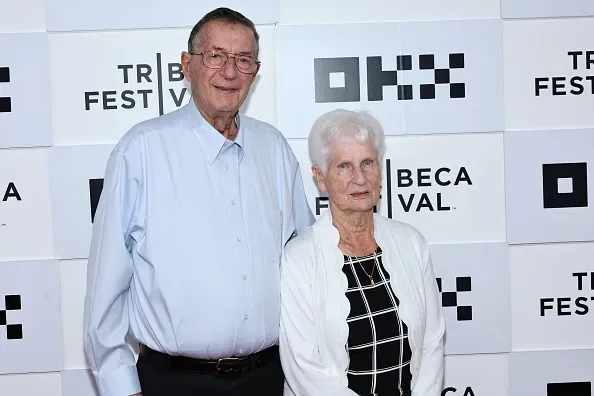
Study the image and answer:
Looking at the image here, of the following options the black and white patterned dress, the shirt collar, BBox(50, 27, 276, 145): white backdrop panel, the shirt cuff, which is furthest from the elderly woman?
BBox(50, 27, 276, 145): white backdrop panel

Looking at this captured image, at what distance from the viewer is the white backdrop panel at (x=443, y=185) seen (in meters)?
2.18

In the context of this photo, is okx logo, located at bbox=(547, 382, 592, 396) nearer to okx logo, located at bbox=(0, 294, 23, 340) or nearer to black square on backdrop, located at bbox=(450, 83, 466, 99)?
black square on backdrop, located at bbox=(450, 83, 466, 99)

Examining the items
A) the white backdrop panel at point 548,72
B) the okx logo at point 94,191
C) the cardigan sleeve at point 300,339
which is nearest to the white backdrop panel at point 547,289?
the white backdrop panel at point 548,72

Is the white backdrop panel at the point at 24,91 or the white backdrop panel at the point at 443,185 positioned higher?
the white backdrop panel at the point at 24,91

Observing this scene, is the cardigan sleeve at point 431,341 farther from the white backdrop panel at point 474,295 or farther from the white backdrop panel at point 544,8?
the white backdrop panel at point 544,8

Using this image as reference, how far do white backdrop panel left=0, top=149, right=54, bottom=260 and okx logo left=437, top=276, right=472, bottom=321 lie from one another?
1.24 metres

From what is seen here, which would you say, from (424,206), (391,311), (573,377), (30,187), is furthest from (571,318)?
(30,187)

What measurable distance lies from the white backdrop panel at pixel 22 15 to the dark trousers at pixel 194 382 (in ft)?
3.56

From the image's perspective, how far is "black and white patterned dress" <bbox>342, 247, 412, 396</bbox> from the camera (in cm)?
161

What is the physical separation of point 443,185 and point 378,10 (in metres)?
0.58

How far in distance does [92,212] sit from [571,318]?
5.07 feet

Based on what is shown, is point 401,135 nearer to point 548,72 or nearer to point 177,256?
point 548,72

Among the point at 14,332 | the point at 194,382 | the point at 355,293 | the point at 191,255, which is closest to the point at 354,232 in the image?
the point at 355,293

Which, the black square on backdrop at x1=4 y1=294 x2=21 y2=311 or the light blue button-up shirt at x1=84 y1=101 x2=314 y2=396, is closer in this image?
the light blue button-up shirt at x1=84 y1=101 x2=314 y2=396
